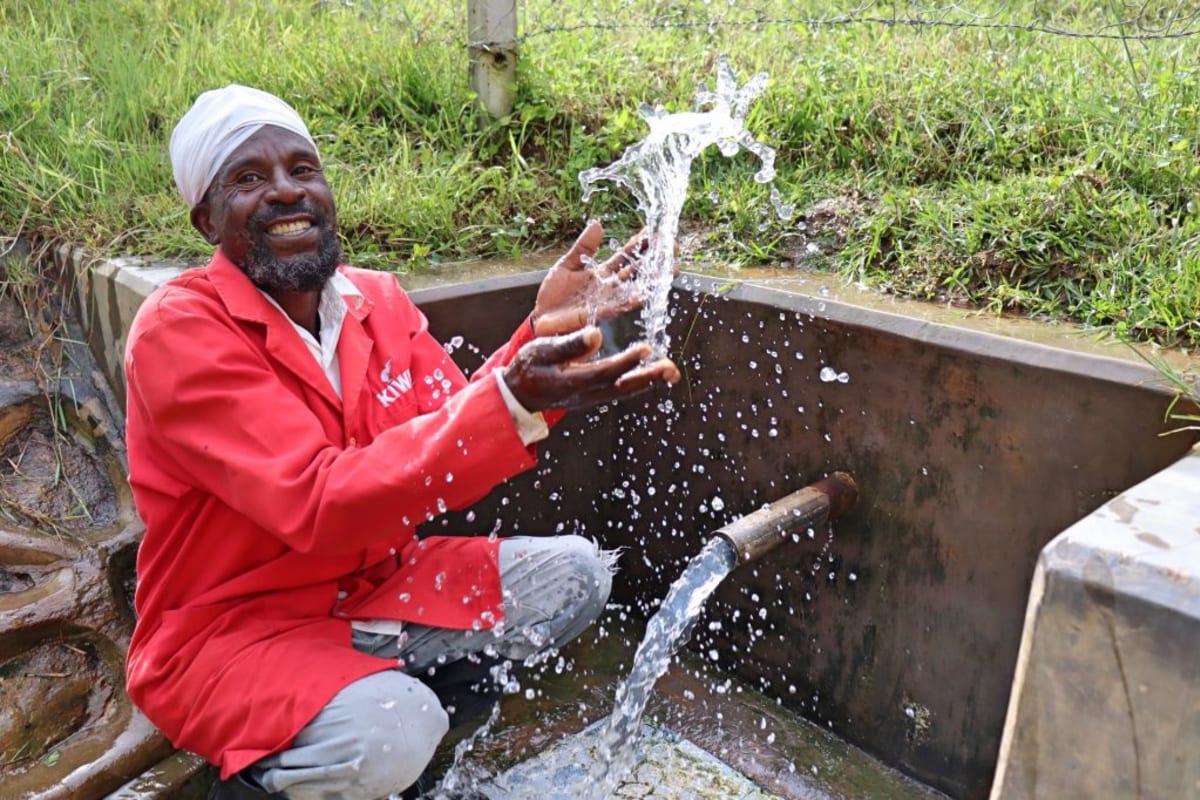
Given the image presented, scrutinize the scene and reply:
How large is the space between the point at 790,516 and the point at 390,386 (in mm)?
961

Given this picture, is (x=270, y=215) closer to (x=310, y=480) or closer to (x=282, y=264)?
(x=282, y=264)

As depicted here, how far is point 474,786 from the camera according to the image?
8.43 feet

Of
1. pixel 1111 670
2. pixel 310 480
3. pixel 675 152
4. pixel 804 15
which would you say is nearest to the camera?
pixel 1111 670

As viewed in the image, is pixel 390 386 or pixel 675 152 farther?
pixel 675 152

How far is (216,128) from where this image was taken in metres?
2.09

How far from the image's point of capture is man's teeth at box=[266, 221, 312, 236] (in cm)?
210

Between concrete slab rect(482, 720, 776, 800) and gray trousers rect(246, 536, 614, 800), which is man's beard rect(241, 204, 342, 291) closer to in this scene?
gray trousers rect(246, 536, 614, 800)

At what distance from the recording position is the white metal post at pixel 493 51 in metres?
3.60

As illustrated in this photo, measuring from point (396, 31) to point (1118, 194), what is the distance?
9.25ft

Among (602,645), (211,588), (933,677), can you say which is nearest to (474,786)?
(602,645)

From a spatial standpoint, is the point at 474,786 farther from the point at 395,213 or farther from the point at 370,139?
the point at 370,139

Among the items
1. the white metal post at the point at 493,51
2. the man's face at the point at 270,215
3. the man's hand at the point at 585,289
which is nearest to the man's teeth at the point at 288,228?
the man's face at the point at 270,215

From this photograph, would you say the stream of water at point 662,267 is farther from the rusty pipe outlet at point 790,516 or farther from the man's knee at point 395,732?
the man's knee at point 395,732

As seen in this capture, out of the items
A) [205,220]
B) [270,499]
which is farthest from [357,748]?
[205,220]
